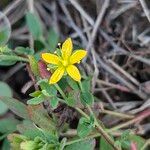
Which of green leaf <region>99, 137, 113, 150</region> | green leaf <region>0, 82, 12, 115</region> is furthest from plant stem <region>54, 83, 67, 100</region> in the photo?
green leaf <region>0, 82, 12, 115</region>

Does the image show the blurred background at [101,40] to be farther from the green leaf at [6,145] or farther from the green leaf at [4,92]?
the green leaf at [6,145]

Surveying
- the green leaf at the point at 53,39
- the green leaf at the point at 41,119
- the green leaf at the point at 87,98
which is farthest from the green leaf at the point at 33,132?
the green leaf at the point at 53,39

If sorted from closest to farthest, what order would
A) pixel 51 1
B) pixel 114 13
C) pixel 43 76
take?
pixel 43 76, pixel 114 13, pixel 51 1

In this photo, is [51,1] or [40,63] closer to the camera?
[40,63]

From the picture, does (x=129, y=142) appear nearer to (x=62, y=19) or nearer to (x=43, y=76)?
(x=43, y=76)

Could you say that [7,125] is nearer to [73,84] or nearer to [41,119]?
[41,119]

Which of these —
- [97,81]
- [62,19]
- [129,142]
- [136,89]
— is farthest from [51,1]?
[129,142]

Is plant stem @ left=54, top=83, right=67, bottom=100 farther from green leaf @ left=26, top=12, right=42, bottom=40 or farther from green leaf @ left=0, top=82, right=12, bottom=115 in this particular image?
green leaf @ left=26, top=12, right=42, bottom=40
